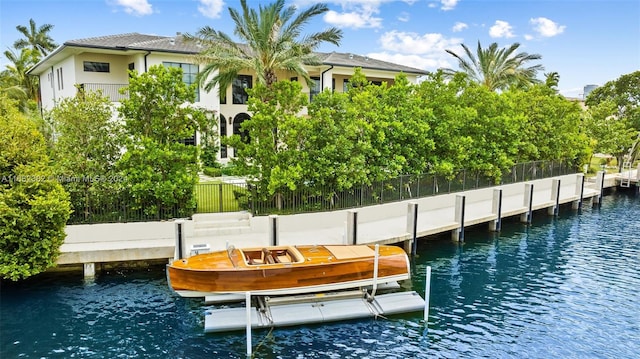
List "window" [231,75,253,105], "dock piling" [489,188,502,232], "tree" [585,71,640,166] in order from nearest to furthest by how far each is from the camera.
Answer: "dock piling" [489,188,502,232] → "window" [231,75,253,105] → "tree" [585,71,640,166]

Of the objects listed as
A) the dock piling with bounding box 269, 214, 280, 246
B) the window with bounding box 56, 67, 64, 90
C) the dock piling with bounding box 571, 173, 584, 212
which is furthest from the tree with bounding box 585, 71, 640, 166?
the window with bounding box 56, 67, 64, 90

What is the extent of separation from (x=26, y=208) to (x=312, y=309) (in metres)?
8.94

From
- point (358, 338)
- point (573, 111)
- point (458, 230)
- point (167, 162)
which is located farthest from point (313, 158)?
point (573, 111)

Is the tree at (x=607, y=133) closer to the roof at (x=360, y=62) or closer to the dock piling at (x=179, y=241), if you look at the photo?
the roof at (x=360, y=62)

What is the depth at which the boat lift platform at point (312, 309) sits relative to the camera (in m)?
12.5

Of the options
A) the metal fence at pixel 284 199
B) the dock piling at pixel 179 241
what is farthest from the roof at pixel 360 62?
the dock piling at pixel 179 241

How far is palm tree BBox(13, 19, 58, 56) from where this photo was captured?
52750 mm

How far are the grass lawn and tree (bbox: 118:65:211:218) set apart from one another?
1128 mm

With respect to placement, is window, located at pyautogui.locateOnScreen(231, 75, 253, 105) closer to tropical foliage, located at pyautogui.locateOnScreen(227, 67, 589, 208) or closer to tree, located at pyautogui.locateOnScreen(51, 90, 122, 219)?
tropical foliage, located at pyautogui.locateOnScreen(227, 67, 589, 208)

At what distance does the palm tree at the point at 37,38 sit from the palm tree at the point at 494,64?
1788 inches

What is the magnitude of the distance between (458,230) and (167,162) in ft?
41.7

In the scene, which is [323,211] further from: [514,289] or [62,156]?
[62,156]

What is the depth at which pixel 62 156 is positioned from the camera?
55.7ft

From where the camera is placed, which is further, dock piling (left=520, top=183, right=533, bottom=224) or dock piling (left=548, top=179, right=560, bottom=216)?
dock piling (left=548, top=179, right=560, bottom=216)
